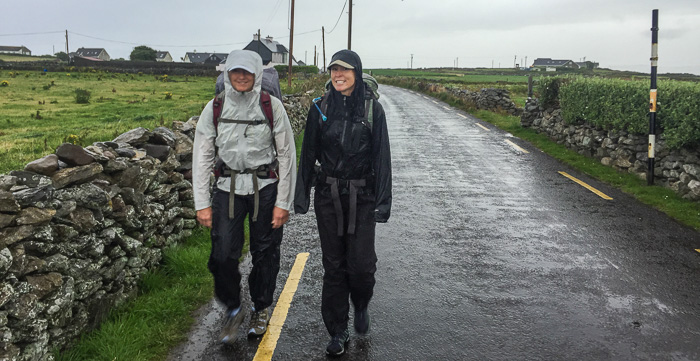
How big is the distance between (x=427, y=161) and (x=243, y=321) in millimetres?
9296

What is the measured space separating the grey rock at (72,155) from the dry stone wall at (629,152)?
8.83 m

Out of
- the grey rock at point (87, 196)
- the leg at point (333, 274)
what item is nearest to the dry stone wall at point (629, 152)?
the leg at point (333, 274)

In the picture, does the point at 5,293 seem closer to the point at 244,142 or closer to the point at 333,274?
the point at 244,142

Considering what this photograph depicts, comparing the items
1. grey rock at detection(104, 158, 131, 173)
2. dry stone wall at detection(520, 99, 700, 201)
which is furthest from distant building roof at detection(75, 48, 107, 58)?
grey rock at detection(104, 158, 131, 173)

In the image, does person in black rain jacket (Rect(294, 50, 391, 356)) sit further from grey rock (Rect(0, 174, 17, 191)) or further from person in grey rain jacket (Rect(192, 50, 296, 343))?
grey rock (Rect(0, 174, 17, 191))

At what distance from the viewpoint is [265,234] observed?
4430mm

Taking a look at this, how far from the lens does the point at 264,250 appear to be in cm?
450

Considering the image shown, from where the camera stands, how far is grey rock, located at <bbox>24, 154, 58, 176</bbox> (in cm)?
420

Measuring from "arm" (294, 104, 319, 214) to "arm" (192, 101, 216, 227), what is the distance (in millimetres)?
696

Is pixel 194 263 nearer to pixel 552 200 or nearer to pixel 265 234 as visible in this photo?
pixel 265 234

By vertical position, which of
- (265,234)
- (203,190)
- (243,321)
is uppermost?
(203,190)

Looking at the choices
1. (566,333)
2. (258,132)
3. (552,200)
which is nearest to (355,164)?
(258,132)

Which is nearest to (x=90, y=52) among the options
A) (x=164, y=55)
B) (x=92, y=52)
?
(x=92, y=52)

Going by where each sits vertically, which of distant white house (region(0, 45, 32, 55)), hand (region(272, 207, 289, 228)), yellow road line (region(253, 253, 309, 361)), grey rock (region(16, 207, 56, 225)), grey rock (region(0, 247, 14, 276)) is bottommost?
yellow road line (region(253, 253, 309, 361))
